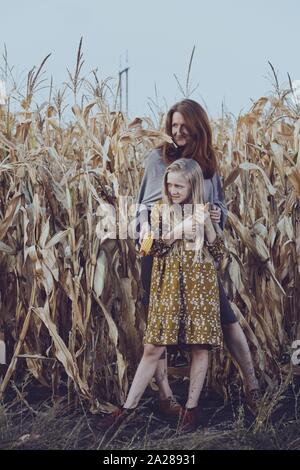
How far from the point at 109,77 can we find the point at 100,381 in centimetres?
137

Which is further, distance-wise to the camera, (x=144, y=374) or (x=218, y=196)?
(x=218, y=196)

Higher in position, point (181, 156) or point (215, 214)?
point (181, 156)

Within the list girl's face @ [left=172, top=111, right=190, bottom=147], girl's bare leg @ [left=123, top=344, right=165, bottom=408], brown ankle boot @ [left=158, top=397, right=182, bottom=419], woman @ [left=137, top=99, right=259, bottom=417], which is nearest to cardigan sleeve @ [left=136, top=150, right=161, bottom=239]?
woman @ [left=137, top=99, right=259, bottom=417]

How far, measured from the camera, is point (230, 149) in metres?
4.24

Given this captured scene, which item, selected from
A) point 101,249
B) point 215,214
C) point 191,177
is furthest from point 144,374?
point 191,177

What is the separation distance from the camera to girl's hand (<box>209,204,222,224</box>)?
3.67 m

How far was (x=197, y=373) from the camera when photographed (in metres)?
3.69

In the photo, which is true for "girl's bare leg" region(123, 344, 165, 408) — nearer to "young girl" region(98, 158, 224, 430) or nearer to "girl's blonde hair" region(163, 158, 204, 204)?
"young girl" region(98, 158, 224, 430)

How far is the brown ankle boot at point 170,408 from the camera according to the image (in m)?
3.76

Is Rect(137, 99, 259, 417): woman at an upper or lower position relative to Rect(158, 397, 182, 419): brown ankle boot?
upper

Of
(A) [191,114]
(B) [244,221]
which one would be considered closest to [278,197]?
(B) [244,221]

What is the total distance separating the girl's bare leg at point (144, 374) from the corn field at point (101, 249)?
0.44 ft

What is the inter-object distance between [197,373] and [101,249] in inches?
25.7

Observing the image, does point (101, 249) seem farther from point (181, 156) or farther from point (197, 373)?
point (197, 373)
